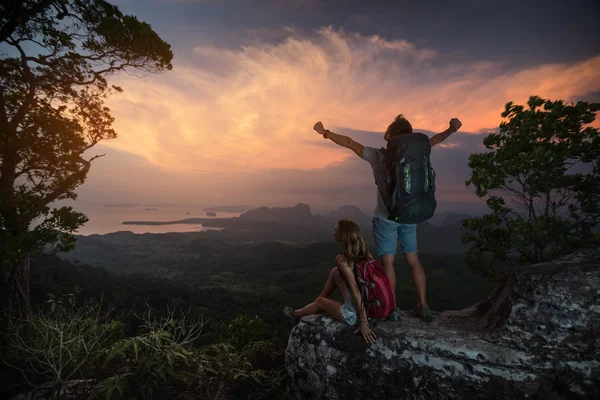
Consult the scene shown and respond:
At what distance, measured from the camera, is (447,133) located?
11.4ft

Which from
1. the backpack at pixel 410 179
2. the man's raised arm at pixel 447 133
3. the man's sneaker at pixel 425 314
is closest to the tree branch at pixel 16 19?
the backpack at pixel 410 179

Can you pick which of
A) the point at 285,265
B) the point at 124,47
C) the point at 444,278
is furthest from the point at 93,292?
the point at 444,278

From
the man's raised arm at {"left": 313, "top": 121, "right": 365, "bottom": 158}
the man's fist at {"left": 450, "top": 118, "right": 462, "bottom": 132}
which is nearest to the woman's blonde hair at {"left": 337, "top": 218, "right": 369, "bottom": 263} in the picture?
the man's raised arm at {"left": 313, "top": 121, "right": 365, "bottom": 158}

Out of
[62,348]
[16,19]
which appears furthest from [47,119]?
[62,348]

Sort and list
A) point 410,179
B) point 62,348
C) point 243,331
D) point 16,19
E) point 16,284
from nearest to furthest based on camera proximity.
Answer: point 410,179 → point 62,348 → point 16,19 → point 16,284 → point 243,331

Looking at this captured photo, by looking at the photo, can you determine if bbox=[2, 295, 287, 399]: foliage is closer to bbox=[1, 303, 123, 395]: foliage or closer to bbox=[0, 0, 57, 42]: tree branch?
bbox=[1, 303, 123, 395]: foliage

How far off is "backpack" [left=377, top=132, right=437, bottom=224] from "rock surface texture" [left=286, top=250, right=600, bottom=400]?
4.54 feet

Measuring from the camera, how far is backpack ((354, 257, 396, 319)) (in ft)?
9.94

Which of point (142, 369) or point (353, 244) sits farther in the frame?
point (142, 369)

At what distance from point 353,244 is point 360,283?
0.52m

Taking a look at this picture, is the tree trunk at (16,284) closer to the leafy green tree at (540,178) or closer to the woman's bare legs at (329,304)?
the woman's bare legs at (329,304)

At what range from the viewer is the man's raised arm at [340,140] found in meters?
3.26

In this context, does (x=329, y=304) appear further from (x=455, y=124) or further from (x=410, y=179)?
(x=455, y=124)

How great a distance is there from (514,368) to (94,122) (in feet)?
39.2
